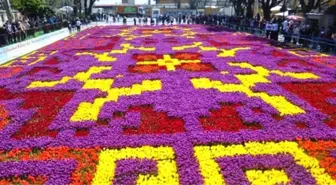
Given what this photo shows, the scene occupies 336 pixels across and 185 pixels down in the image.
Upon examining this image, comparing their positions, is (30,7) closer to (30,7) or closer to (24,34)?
(30,7)

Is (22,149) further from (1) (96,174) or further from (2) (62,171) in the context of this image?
(1) (96,174)

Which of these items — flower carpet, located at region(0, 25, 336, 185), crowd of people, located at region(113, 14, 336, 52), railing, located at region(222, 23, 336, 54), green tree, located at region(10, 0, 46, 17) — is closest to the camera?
flower carpet, located at region(0, 25, 336, 185)

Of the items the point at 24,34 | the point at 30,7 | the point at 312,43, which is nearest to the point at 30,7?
the point at 30,7

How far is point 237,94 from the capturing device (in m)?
12.6

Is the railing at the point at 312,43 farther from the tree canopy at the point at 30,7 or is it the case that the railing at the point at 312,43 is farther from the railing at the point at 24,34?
the tree canopy at the point at 30,7

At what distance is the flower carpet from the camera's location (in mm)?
7418

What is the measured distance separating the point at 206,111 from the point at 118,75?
665cm

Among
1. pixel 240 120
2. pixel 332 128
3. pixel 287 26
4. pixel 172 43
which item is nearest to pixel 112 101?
pixel 240 120

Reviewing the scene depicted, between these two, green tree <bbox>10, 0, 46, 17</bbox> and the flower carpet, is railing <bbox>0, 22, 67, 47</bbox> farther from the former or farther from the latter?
the flower carpet

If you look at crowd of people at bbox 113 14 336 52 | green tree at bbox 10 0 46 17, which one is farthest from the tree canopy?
crowd of people at bbox 113 14 336 52

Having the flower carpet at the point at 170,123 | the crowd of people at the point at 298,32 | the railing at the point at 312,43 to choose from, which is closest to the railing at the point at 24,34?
the flower carpet at the point at 170,123

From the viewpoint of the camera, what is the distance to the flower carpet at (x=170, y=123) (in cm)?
742

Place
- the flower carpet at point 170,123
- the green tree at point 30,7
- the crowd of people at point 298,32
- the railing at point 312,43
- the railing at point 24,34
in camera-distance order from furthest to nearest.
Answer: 1. the green tree at point 30,7
2. the railing at point 24,34
3. the crowd of people at point 298,32
4. the railing at point 312,43
5. the flower carpet at point 170,123

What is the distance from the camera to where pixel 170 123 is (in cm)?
1009
